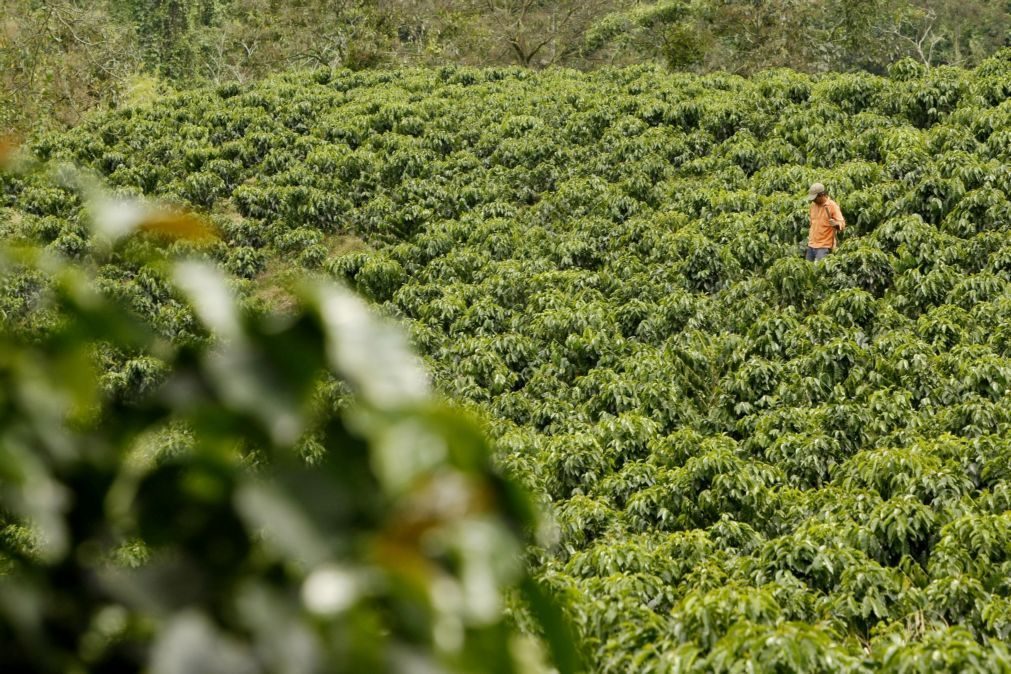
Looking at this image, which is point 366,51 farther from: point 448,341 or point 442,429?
point 442,429

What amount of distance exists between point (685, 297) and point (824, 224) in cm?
163

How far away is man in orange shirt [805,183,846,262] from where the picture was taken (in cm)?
1104

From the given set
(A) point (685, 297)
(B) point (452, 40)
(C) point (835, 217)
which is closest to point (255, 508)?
(A) point (685, 297)

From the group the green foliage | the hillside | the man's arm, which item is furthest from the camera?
the man's arm

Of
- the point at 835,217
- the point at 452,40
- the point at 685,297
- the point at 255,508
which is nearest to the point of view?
the point at 255,508

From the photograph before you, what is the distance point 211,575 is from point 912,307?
992 centimetres

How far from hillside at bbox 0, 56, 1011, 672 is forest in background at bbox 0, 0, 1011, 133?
452cm

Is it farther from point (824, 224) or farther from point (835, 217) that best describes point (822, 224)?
point (835, 217)

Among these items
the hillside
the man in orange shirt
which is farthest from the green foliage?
the man in orange shirt

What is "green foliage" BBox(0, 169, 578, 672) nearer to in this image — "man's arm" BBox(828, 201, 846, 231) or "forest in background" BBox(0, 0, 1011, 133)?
"man's arm" BBox(828, 201, 846, 231)

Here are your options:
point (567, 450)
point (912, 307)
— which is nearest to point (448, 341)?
point (567, 450)

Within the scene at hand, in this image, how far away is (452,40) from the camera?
2898 cm

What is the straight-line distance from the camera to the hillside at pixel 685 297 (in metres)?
5.57

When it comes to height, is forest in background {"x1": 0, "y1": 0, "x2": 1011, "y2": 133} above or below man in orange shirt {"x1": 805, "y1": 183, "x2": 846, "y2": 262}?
below
